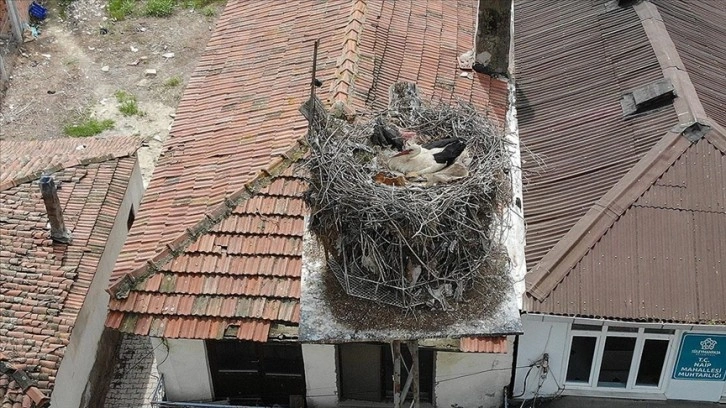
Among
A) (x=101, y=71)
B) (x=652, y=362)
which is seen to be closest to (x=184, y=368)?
(x=652, y=362)

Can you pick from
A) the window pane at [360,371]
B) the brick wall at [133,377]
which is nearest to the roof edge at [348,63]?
the window pane at [360,371]

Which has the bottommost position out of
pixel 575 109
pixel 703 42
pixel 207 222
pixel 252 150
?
pixel 207 222

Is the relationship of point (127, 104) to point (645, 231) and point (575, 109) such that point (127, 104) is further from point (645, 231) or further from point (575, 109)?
point (645, 231)

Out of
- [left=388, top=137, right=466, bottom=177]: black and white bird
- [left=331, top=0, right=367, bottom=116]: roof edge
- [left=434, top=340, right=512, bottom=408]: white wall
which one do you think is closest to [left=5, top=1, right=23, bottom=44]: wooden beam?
[left=331, top=0, right=367, bottom=116]: roof edge

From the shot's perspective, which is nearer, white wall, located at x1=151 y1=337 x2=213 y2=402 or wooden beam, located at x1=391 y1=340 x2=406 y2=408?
wooden beam, located at x1=391 y1=340 x2=406 y2=408

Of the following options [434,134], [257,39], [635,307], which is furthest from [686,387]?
[257,39]

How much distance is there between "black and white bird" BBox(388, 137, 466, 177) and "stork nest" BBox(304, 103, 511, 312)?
0.15 meters

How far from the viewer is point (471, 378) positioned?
10406 mm

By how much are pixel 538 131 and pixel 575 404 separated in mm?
3746

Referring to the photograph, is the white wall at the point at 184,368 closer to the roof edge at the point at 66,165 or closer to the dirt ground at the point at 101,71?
the roof edge at the point at 66,165

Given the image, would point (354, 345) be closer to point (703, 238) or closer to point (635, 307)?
point (635, 307)

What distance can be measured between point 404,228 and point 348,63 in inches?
179

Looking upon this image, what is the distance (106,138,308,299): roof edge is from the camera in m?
9.74

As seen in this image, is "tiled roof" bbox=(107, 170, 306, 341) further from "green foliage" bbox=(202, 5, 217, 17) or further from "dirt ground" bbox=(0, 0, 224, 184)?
"green foliage" bbox=(202, 5, 217, 17)
